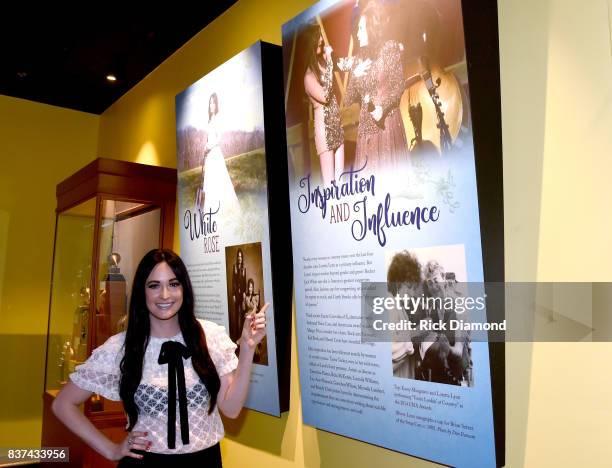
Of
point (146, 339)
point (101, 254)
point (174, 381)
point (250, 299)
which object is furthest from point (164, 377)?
point (101, 254)

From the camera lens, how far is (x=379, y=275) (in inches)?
80.5

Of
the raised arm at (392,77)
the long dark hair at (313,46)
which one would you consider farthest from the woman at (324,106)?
the raised arm at (392,77)

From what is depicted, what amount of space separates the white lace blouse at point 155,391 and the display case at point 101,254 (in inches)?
56.0

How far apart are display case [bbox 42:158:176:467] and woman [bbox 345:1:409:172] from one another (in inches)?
82.2

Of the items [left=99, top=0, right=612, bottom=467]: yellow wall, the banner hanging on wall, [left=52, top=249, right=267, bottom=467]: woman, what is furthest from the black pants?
[left=99, top=0, right=612, bottom=467]: yellow wall

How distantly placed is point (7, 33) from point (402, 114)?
3.36m

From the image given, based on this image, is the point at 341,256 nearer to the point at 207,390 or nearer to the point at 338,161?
the point at 338,161

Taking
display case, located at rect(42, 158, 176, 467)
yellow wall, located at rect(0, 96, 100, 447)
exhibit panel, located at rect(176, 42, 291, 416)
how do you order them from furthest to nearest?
1. yellow wall, located at rect(0, 96, 100, 447)
2. display case, located at rect(42, 158, 176, 467)
3. exhibit panel, located at rect(176, 42, 291, 416)

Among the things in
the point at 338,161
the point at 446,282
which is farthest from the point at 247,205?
the point at 446,282

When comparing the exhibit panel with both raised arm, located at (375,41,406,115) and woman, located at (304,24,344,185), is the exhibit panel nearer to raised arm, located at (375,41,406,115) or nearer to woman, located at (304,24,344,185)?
woman, located at (304,24,344,185)

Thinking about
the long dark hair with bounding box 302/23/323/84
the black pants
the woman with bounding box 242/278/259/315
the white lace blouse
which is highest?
the long dark hair with bounding box 302/23/323/84

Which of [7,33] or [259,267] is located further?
[7,33]

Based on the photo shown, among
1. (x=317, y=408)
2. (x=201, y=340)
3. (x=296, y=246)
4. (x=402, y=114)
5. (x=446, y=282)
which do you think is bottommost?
(x=317, y=408)

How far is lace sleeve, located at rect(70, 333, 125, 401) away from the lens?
6.66 feet
